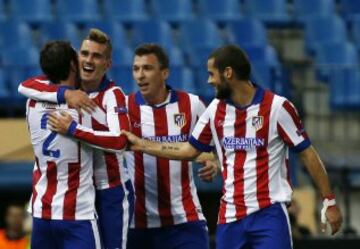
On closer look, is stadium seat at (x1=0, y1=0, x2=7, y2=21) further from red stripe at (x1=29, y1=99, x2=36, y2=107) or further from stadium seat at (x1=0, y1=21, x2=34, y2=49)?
red stripe at (x1=29, y1=99, x2=36, y2=107)

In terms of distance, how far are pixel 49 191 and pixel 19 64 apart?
6595 mm

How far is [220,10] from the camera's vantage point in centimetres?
1567

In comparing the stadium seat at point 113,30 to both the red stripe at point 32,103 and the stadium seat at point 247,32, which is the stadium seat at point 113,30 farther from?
the red stripe at point 32,103

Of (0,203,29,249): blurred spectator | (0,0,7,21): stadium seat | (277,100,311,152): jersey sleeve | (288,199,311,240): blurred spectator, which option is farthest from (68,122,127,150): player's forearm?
(0,0,7,21): stadium seat

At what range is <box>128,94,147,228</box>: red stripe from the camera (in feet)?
27.2

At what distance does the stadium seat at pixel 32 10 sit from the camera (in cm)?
1505

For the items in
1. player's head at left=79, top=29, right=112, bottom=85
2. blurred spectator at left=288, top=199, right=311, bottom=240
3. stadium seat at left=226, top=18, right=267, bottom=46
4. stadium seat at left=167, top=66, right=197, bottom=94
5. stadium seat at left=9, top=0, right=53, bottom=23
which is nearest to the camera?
player's head at left=79, top=29, right=112, bottom=85

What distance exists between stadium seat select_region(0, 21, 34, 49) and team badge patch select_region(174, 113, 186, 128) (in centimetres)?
644

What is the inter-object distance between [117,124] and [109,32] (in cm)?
724

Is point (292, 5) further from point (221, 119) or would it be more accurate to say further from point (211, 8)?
point (221, 119)

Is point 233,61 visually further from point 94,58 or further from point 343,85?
point 343,85

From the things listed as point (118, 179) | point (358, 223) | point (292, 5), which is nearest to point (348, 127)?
point (358, 223)

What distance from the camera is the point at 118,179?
7.92 meters

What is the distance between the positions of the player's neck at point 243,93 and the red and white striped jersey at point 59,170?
0.94m
